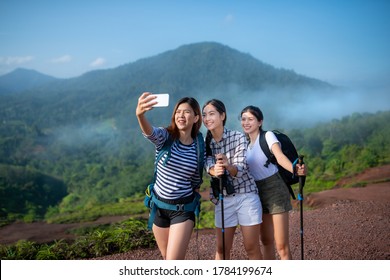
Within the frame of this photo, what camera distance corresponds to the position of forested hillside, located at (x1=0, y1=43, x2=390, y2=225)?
572 inches

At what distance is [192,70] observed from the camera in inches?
2109

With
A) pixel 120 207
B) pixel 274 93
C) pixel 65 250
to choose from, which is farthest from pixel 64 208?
pixel 274 93

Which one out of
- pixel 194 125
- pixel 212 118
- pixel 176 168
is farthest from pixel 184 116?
pixel 176 168

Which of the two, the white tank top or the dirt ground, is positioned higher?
the white tank top

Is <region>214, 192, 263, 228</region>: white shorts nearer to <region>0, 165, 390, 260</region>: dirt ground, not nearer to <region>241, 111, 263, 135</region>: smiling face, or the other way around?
<region>241, 111, 263, 135</region>: smiling face

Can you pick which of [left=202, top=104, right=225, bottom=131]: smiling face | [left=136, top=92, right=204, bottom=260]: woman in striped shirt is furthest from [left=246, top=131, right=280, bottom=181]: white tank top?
[left=136, top=92, right=204, bottom=260]: woman in striped shirt

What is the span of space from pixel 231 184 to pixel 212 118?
0.50 m

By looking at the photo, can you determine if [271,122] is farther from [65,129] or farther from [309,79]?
[309,79]

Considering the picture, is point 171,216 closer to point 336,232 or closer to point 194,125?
point 194,125

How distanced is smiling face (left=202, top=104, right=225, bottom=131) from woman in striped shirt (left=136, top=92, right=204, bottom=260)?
6cm

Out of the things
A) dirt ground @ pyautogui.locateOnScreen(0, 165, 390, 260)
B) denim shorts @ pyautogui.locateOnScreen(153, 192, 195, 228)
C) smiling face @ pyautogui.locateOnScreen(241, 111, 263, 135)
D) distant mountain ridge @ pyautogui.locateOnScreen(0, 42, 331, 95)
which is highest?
distant mountain ridge @ pyautogui.locateOnScreen(0, 42, 331, 95)

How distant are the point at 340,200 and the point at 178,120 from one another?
645 centimetres

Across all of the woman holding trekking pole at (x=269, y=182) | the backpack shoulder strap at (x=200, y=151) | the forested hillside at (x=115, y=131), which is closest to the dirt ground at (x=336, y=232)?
the woman holding trekking pole at (x=269, y=182)

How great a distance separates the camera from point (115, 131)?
2922cm
